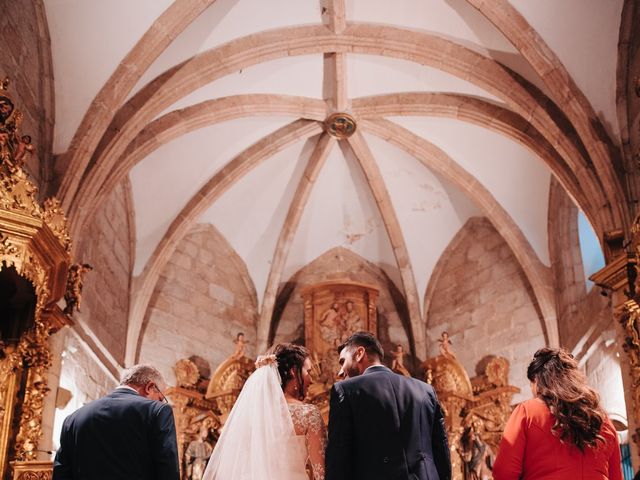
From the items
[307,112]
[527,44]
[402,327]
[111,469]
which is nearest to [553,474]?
[111,469]

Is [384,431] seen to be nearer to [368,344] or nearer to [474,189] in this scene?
[368,344]

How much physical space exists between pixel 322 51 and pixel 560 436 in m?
8.02

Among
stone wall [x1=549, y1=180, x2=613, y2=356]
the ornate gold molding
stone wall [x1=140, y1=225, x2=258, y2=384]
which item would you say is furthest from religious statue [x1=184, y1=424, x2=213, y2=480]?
stone wall [x1=549, y1=180, x2=613, y2=356]

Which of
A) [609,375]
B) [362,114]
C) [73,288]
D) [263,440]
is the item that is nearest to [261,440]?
[263,440]

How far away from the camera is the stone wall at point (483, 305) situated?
13.0 metres

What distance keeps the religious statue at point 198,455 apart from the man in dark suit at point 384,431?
751 centimetres

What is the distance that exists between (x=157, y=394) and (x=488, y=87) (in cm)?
717

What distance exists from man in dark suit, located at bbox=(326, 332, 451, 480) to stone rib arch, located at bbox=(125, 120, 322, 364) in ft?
28.2

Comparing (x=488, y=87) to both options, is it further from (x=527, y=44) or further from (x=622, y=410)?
(x=622, y=410)

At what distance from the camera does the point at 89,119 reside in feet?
34.1

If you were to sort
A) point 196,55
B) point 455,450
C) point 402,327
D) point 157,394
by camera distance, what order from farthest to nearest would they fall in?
1. point 402,327
2. point 455,450
3. point 196,55
4. point 157,394

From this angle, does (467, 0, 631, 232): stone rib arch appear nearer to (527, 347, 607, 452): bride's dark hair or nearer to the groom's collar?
(527, 347, 607, 452): bride's dark hair

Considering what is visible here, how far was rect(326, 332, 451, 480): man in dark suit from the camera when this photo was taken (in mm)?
4465

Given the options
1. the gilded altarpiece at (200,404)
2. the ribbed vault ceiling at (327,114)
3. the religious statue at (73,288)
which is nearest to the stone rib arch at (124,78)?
the ribbed vault ceiling at (327,114)
